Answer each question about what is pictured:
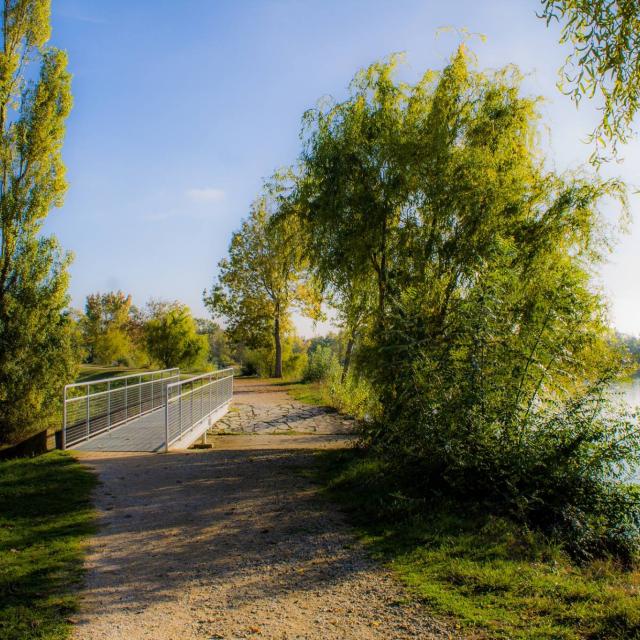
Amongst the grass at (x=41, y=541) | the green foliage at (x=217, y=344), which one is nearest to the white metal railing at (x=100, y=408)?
the grass at (x=41, y=541)

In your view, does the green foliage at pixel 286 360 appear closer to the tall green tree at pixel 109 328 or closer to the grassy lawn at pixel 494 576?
the tall green tree at pixel 109 328

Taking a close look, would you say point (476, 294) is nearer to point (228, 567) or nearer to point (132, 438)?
point (228, 567)

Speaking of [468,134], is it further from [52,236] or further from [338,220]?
[52,236]

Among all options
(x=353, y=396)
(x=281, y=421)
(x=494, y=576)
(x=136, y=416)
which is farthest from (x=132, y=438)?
(x=494, y=576)

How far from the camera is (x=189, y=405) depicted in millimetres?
13508

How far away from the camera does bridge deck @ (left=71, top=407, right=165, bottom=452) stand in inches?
449

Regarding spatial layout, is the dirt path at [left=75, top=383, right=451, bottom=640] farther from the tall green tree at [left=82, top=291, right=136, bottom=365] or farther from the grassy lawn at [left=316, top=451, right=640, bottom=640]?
the tall green tree at [left=82, top=291, right=136, bottom=365]

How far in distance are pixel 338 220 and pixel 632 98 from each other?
247 inches

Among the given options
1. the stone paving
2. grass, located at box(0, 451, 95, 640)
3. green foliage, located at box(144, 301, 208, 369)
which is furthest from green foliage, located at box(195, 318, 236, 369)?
grass, located at box(0, 451, 95, 640)

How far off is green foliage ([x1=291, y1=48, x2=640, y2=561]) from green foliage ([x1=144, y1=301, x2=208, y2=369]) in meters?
19.6

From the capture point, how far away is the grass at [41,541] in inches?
177

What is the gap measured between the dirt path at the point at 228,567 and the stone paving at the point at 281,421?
19.3ft

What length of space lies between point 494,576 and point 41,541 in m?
4.79

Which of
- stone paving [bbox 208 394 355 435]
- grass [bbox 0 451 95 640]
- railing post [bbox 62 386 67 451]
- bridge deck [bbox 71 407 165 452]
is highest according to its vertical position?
railing post [bbox 62 386 67 451]
